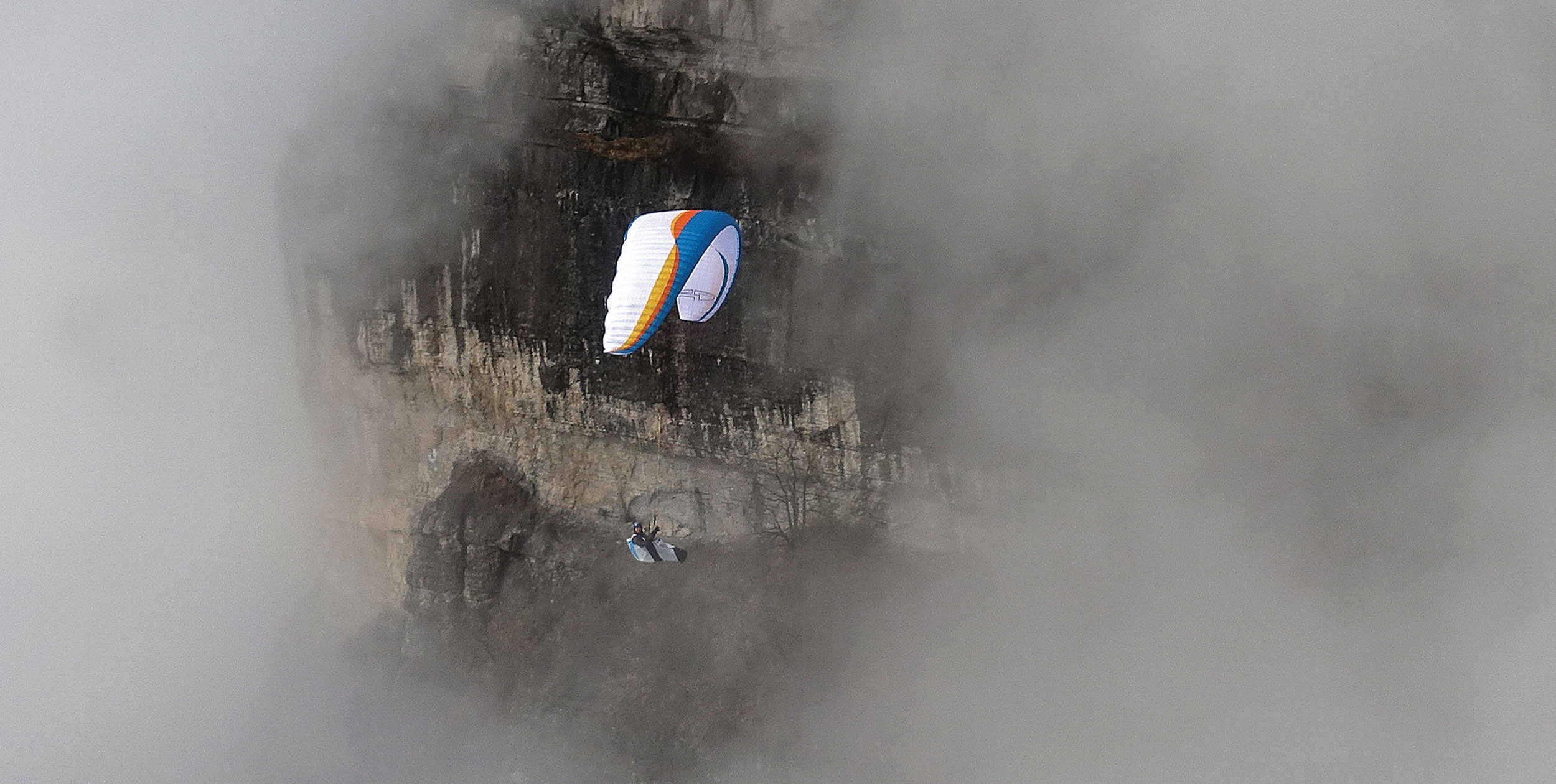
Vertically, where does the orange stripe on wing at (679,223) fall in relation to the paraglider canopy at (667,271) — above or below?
above

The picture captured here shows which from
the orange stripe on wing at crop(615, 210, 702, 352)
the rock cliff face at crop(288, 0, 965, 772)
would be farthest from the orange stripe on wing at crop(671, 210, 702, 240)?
the rock cliff face at crop(288, 0, 965, 772)

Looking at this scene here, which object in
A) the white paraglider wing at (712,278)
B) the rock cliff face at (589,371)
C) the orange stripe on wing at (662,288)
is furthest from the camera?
the rock cliff face at (589,371)

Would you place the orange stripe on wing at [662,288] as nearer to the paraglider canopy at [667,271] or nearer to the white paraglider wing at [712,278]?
the paraglider canopy at [667,271]

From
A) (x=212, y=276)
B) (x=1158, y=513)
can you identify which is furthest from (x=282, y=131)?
(x=1158, y=513)

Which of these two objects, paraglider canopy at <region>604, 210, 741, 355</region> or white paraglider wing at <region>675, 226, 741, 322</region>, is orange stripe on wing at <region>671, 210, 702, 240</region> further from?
white paraglider wing at <region>675, 226, 741, 322</region>

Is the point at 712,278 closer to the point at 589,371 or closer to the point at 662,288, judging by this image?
the point at 662,288

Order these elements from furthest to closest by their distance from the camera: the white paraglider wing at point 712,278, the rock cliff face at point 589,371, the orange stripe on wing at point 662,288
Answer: the rock cliff face at point 589,371, the white paraglider wing at point 712,278, the orange stripe on wing at point 662,288

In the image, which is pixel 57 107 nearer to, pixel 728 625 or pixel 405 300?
pixel 405 300

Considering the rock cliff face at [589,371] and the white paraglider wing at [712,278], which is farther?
the rock cliff face at [589,371]

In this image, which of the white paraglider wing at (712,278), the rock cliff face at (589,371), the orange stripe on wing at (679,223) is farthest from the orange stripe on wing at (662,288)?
the rock cliff face at (589,371)
